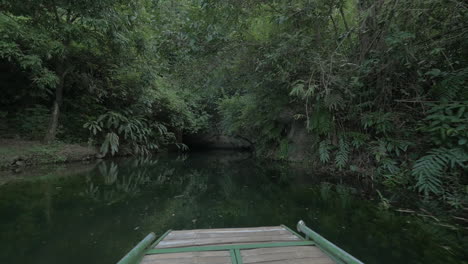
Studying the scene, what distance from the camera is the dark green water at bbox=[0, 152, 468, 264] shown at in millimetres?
2160

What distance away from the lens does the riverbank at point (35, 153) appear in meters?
5.70

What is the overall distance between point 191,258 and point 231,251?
28 centimetres

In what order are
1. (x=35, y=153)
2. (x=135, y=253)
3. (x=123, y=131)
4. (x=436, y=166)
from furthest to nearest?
(x=123, y=131)
(x=35, y=153)
(x=436, y=166)
(x=135, y=253)

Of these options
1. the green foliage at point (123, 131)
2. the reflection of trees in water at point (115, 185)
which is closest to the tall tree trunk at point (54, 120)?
the green foliage at point (123, 131)

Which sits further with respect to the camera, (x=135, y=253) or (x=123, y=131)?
(x=123, y=131)

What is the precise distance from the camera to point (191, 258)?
5.04 ft

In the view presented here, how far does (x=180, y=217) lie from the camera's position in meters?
3.10

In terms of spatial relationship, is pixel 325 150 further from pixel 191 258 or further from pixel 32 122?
pixel 32 122

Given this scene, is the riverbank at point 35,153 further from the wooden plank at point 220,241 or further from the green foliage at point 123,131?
the wooden plank at point 220,241

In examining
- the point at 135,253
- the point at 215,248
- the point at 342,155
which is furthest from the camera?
the point at 342,155

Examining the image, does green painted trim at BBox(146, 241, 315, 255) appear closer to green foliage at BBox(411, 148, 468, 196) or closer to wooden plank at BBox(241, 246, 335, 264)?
wooden plank at BBox(241, 246, 335, 264)

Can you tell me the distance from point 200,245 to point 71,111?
353 inches

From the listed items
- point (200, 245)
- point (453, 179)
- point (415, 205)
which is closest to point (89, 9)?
point (200, 245)

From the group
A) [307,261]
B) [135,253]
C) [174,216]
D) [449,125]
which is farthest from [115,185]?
[449,125]
